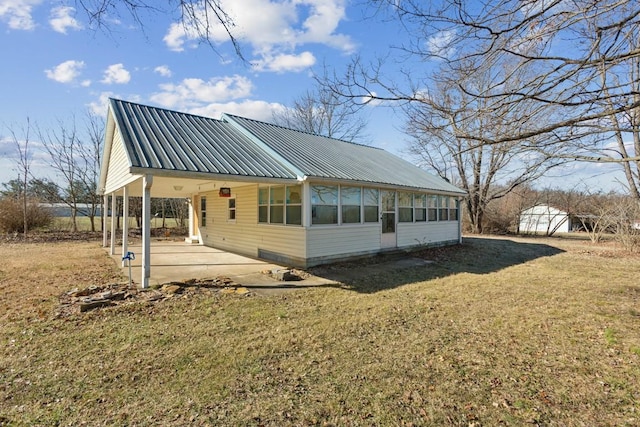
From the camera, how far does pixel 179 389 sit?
315 cm

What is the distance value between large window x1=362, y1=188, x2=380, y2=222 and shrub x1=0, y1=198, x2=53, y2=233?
18.4 meters

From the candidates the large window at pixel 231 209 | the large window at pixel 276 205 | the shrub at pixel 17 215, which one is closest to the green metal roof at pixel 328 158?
the large window at pixel 276 205

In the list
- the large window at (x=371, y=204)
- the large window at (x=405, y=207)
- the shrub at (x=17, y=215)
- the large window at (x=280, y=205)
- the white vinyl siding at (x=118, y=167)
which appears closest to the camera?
the white vinyl siding at (x=118, y=167)

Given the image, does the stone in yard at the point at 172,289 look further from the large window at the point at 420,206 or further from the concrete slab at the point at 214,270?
the large window at the point at 420,206

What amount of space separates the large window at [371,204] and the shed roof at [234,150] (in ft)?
1.49

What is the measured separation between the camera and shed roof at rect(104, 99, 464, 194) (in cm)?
740

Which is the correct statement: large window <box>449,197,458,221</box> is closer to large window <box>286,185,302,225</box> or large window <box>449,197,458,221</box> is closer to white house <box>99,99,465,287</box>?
white house <box>99,99,465,287</box>

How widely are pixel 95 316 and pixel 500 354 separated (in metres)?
5.87

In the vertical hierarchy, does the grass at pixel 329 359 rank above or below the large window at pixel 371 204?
below

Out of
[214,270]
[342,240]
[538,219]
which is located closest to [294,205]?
[342,240]

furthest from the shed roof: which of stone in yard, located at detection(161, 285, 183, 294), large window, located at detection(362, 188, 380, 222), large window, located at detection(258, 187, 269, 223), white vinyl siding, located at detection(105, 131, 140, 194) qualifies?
stone in yard, located at detection(161, 285, 183, 294)

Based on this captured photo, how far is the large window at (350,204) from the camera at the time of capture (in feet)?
33.1

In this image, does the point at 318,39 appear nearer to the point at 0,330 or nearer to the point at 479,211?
the point at 0,330

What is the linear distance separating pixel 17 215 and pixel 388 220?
19.1 m
